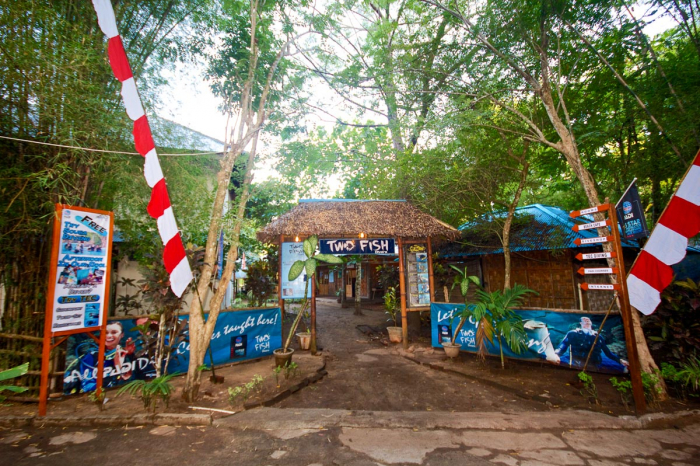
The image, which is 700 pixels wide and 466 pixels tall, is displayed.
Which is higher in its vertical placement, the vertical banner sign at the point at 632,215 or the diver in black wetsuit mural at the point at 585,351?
the vertical banner sign at the point at 632,215

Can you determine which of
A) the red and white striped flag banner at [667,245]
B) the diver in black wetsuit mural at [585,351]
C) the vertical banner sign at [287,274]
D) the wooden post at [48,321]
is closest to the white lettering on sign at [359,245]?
the vertical banner sign at [287,274]

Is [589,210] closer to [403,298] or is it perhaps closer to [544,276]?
[403,298]

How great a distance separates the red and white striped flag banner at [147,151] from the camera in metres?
3.69

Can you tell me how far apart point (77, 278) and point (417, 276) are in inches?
276

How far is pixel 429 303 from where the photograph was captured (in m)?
8.34

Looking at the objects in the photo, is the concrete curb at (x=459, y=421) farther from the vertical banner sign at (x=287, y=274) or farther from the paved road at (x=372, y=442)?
the vertical banner sign at (x=287, y=274)

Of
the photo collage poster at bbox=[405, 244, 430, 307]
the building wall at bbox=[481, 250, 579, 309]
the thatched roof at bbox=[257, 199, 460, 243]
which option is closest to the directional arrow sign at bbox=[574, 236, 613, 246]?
the thatched roof at bbox=[257, 199, 460, 243]

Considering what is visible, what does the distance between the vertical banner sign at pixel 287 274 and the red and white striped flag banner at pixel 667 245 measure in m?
6.20

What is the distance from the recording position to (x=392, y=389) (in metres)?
5.41

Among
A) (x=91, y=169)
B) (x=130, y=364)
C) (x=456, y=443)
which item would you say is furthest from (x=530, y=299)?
(x=91, y=169)

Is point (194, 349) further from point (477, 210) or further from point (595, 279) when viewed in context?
point (595, 279)

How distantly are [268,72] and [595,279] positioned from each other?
33.9 feet

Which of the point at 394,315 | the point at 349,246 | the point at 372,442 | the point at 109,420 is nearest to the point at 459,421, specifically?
the point at 372,442

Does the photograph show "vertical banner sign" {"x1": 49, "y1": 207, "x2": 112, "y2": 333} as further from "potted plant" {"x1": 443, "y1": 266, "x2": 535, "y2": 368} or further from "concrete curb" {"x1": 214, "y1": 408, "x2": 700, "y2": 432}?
"potted plant" {"x1": 443, "y1": 266, "x2": 535, "y2": 368}
